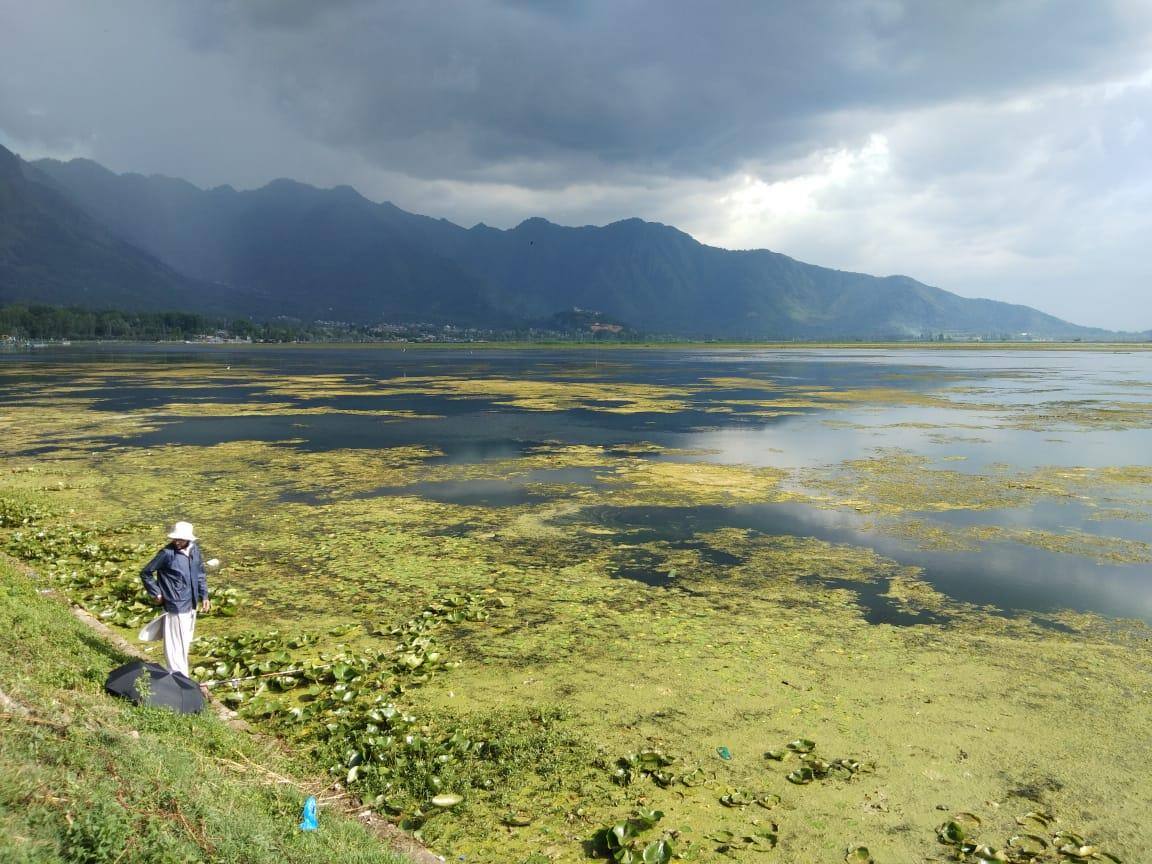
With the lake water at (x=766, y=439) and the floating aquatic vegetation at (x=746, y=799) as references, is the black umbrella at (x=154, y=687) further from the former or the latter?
the lake water at (x=766, y=439)

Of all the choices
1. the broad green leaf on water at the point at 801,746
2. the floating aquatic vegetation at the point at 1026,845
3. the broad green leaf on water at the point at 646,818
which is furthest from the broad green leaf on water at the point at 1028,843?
the broad green leaf on water at the point at 646,818

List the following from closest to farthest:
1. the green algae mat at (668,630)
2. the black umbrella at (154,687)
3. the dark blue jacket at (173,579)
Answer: the green algae mat at (668,630) → the black umbrella at (154,687) → the dark blue jacket at (173,579)

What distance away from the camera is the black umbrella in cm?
960

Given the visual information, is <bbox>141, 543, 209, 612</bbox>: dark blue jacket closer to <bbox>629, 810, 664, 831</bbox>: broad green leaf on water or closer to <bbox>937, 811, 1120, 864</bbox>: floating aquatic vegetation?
<bbox>629, 810, 664, 831</bbox>: broad green leaf on water

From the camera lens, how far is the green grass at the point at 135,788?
20.0ft

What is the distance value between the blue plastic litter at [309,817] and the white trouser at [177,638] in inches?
179

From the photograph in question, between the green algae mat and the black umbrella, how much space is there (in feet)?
3.37

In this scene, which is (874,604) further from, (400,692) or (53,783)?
(53,783)

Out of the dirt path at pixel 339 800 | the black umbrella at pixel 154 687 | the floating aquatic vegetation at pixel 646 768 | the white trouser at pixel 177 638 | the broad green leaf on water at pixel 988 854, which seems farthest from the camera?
the white trouser at pixel 177 638

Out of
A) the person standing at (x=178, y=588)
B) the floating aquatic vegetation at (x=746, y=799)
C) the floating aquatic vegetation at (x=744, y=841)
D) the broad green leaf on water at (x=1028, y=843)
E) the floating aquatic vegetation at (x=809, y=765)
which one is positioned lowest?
the floating aquatic vegetation at (x=744, y=841)

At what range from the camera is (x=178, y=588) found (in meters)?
10.8

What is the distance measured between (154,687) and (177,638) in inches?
57.8

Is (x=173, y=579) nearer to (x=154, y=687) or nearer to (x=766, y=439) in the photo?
(x=154, y=687)

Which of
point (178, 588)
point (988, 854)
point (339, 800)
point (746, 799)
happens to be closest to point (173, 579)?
point (178, 588)
